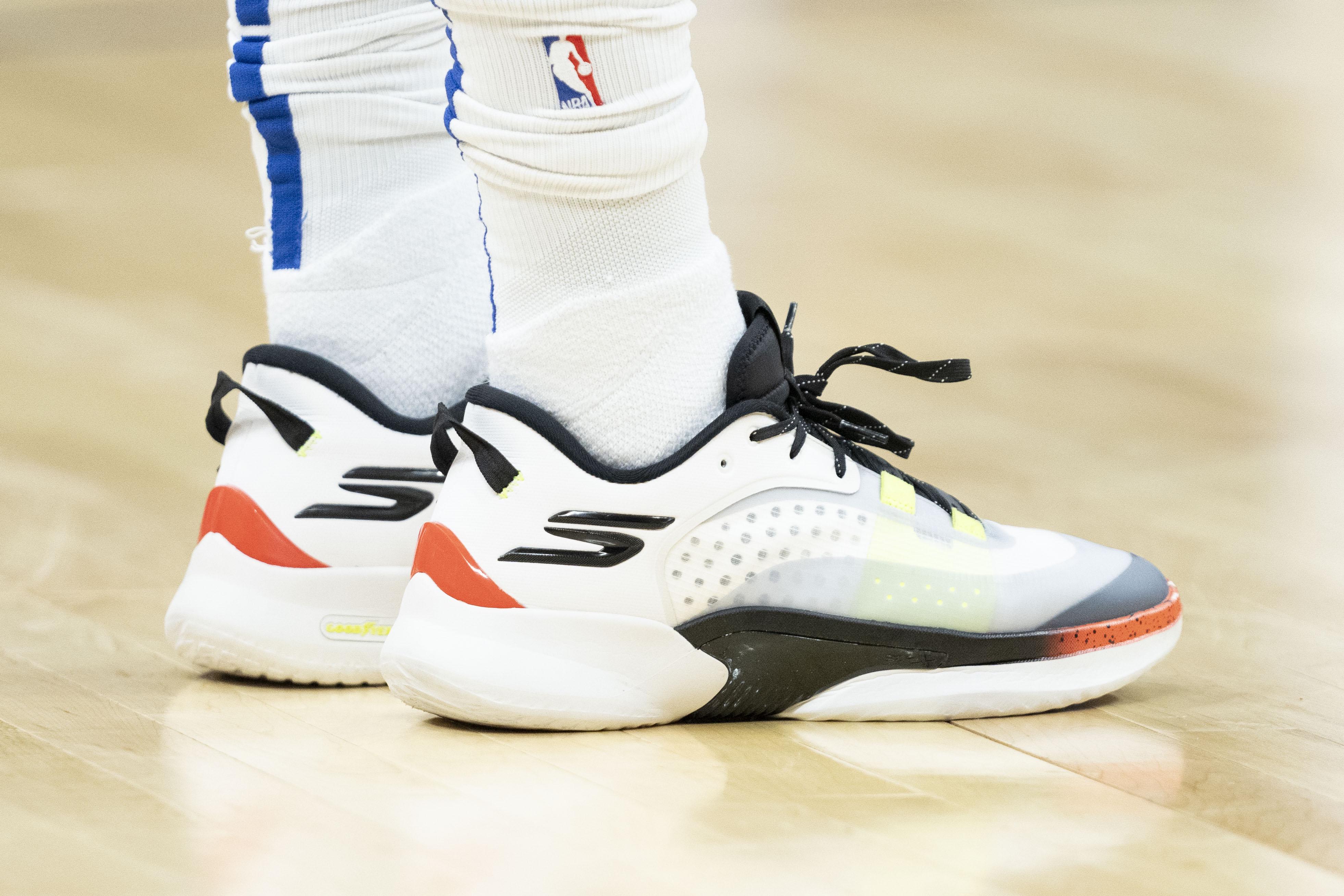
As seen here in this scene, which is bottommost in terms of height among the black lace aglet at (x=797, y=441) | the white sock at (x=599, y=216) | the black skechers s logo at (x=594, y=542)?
the black skechers s logo at (x=594, y=542)

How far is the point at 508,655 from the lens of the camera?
0.67 metres

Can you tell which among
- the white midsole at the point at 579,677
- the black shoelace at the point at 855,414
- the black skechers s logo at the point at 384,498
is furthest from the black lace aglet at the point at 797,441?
the black skechers s logo at the point at 384,498

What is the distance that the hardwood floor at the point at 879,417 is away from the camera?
537 mm

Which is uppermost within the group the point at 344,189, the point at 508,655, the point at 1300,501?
the point at 344,189

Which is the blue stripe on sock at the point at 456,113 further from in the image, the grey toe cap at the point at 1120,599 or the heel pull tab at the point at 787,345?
the grey toe cap at the point at 1120,599

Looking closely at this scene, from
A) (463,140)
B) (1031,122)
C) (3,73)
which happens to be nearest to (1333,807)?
(463,140)

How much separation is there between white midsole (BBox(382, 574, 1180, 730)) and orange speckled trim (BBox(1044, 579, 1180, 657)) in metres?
0.04

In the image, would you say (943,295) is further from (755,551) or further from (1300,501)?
(755,551)

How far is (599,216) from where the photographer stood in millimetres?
673

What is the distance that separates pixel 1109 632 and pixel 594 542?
301 millimetres

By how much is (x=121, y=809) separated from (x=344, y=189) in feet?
1.36

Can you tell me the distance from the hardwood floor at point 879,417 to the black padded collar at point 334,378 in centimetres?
18

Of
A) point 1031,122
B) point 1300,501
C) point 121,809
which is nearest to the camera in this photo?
point 121,809

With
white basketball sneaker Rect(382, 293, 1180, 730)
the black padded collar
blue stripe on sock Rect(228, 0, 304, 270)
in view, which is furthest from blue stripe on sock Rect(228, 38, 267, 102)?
white basketball sneaker Rect(382, 293, 1180, 730)
